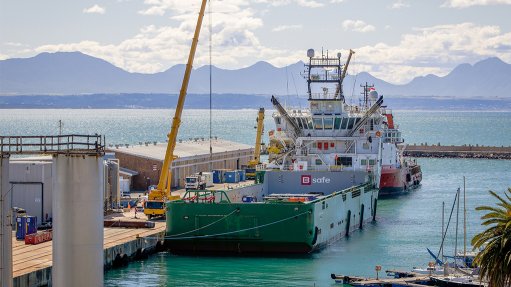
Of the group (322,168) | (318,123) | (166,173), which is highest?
(318,123)

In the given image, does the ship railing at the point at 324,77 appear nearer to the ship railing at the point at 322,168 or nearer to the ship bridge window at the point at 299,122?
the ship bridge window at the point at 299,122

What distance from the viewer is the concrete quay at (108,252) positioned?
3300 cm

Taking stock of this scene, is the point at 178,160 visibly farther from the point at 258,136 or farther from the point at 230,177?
the point at 258,136

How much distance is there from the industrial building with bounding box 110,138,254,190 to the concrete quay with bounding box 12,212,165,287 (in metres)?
15.0

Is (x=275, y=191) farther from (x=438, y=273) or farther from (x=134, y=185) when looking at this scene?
(x=438, y=273)

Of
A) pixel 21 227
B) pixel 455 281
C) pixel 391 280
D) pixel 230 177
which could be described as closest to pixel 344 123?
pixel 230 177

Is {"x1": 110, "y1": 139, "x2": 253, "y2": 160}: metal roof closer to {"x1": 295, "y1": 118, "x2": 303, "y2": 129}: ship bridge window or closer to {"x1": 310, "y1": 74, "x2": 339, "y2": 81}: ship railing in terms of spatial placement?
{"x1": 295, "y1": 118, "x2": 303, "y2": 129}: ship bridge window

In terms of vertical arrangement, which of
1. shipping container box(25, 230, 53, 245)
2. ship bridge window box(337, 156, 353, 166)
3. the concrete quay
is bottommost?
the concrete quay

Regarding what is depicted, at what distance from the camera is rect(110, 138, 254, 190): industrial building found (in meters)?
63.8

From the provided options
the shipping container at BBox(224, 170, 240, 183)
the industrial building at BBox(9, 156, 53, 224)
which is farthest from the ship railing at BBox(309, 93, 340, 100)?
the industrial building at BBox(9, 156, 53, 224)

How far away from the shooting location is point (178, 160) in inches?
2596

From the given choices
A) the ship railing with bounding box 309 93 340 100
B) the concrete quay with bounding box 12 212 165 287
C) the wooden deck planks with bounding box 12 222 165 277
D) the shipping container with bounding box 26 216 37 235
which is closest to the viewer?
the concrete quay with bounding box 12 212 165 287

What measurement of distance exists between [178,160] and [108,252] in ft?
89.6

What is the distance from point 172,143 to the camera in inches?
2039
